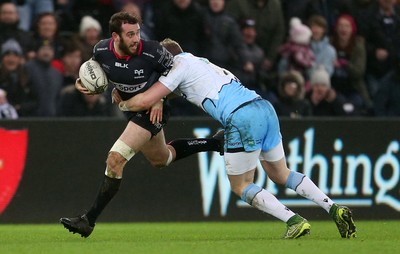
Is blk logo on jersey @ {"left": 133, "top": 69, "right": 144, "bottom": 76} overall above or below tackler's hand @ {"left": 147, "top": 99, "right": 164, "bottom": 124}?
above

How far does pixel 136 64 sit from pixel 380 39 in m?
8.11

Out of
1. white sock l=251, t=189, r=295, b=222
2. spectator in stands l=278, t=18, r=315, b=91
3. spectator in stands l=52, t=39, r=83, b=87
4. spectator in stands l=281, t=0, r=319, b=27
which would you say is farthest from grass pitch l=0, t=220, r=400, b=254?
spectator in stands l=281, t=0, r=319, b=27

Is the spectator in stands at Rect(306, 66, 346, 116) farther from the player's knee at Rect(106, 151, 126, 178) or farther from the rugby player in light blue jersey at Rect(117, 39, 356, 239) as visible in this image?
the player's knee at Rect(106, 151, 126, 178)

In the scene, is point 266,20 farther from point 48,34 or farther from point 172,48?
point 172,48

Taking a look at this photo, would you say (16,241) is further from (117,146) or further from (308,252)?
(308,252)

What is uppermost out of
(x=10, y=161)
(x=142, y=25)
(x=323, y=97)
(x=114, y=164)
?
(x=114, y=164)

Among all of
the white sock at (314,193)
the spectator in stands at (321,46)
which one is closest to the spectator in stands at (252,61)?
the spectator in stands at (321,46)

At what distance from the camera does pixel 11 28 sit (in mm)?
16203

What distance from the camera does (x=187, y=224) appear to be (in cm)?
1459

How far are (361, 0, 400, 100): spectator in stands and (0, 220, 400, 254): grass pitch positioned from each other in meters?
3.89

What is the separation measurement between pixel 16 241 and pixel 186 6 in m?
6.31

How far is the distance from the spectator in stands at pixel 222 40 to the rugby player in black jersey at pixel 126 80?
5.47 metres

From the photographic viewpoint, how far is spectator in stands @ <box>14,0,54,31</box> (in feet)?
54.6

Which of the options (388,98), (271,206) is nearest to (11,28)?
(388,98)
